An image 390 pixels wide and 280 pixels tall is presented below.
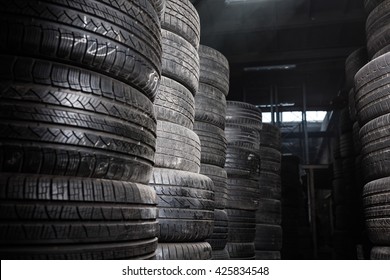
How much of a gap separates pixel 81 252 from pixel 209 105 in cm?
207

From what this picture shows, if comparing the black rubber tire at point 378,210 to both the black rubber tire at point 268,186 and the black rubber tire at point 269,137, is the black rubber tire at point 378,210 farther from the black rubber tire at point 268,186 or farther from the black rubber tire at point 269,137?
the black rubber tire at point 269,137

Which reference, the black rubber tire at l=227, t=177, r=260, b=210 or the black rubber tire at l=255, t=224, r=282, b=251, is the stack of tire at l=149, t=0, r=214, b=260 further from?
the black rubber tire at l=255, t=224, r=282, b=251

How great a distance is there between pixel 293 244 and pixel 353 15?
14.6 ft

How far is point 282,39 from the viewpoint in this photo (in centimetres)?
848

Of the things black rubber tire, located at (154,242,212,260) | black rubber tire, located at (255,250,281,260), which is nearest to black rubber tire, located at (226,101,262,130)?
black rubber tire, located at (255,250,281,260)

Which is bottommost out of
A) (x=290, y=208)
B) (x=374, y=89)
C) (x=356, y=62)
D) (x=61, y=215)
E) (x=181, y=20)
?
(x=61, y=215)

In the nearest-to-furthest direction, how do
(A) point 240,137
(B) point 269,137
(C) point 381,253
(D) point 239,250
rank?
(C) point 381,253
(D) point 239,250
(A) point 240,137
(B) point 269,137

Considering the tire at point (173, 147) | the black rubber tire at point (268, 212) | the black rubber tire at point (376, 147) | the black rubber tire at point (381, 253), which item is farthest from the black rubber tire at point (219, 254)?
the black rubber tire at point (268, 212)

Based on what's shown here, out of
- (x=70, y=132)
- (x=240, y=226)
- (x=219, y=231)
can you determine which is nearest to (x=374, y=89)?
(x=219, y=231)

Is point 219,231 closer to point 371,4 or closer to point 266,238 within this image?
point 266,238

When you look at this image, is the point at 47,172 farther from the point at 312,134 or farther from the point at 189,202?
the point at 312,134

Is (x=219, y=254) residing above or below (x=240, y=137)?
below

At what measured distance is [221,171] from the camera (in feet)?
10.5

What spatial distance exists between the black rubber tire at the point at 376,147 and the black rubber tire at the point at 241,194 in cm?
143
